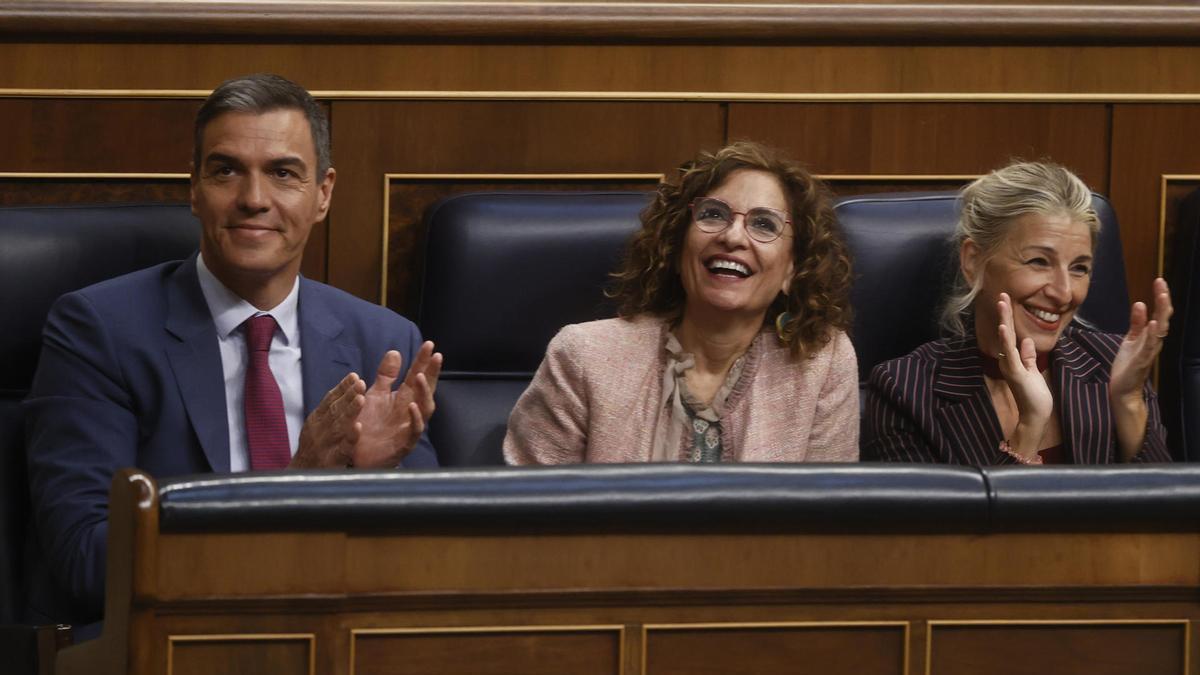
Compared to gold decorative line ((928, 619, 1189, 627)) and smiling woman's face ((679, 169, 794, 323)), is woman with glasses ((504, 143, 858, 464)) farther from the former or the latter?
gold decorative line ((928, 619, 1189, 627))

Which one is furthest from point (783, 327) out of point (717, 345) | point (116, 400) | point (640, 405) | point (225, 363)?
point (116, 400)

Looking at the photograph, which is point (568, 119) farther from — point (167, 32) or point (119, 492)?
point (119, 492)

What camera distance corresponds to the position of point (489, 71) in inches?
86.5

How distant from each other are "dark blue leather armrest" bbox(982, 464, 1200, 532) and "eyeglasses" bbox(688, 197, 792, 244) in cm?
73

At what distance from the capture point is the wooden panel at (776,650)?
121cm

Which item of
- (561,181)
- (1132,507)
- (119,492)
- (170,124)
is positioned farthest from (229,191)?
(1132,507)

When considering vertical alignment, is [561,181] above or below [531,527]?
above

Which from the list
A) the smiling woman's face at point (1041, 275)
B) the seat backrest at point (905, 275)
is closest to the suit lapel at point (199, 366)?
the seat backrest at point (905, 275)

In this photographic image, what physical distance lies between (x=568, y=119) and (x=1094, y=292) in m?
0.72

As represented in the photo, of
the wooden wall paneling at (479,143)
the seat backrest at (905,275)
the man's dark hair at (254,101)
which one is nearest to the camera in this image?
the man's dark hair at (254,101)

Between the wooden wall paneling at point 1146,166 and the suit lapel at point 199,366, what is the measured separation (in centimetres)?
126

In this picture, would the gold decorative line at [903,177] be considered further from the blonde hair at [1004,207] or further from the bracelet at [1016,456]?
the bracelet at [1016,456]

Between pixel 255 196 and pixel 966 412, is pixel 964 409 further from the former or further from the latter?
pixel 255 196

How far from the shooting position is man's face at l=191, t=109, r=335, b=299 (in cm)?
180
